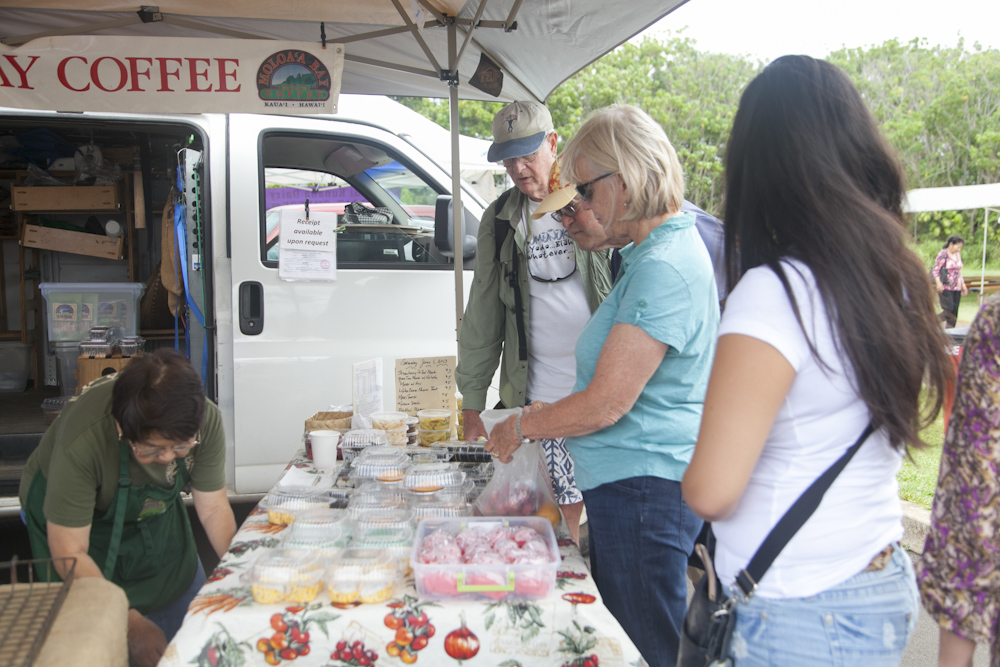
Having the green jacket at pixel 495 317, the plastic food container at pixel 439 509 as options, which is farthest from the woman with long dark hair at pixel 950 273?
the plastic food container at pixel 439 509

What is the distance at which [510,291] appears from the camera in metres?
2.43

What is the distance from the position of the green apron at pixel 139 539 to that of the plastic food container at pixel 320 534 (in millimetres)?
600

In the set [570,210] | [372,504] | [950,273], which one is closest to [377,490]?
[372,504]

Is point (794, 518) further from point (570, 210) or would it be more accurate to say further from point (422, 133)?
point (422, 133)

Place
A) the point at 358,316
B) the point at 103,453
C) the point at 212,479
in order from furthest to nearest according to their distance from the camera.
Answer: the point at 358,316 < the point at 212,479 < the point at 103,453

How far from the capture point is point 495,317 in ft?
8.32

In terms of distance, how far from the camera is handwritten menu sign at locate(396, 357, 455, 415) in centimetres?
284

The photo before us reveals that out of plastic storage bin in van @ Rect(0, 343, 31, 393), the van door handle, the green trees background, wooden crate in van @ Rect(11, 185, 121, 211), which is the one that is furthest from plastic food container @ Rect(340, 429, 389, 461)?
the green trees background

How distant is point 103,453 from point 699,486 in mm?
1570

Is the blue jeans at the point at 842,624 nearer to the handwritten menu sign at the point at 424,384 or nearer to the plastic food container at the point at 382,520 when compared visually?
the plastic food container at the point at 382,520

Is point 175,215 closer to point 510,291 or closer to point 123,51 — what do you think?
point 123,51

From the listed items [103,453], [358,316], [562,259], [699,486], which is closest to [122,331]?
[358,316]

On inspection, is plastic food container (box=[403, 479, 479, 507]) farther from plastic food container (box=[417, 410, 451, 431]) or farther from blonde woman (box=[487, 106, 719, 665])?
plastic food container (box=[417, 410, 451, 431])

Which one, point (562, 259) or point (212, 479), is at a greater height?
point (562, 259)
